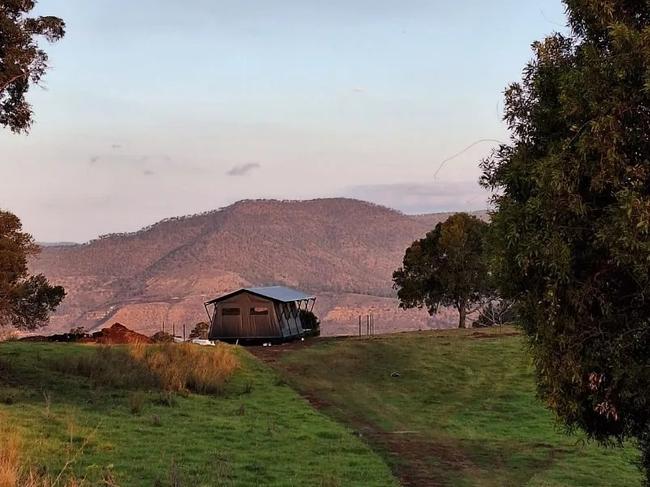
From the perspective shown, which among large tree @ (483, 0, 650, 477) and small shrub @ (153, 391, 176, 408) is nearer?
large tree @ (483, 0, 650, 477)

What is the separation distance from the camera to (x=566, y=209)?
335 inches

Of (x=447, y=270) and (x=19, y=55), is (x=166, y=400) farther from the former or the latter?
(x=447, y=270)

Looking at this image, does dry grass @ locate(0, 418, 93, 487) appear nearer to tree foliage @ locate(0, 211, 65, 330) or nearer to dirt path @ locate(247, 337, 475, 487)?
dirt path @ locate(247, 337, 475, 487)

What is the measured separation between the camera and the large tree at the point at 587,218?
7938 millimetres

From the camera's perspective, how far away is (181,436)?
52.1ft

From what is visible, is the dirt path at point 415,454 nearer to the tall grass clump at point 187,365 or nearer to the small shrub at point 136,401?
the tall grass clump at point 187,365

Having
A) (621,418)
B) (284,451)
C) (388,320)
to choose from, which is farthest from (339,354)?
(388,320)

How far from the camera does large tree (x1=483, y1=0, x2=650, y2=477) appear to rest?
313 inches

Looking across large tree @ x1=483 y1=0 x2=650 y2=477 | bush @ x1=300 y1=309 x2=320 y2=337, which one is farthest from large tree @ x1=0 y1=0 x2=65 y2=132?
bush @ x1=300 y1=309 x2=320 y2=337

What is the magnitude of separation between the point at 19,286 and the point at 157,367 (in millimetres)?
16447

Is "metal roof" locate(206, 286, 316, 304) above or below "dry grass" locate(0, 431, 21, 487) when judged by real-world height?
above

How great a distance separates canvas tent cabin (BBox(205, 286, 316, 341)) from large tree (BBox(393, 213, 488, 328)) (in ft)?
45.2

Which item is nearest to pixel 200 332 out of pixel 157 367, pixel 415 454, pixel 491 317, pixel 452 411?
pixel 491 317

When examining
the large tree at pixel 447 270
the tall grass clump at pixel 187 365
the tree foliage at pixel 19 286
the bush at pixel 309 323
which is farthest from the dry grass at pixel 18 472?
the large tree at pixel 447 270
